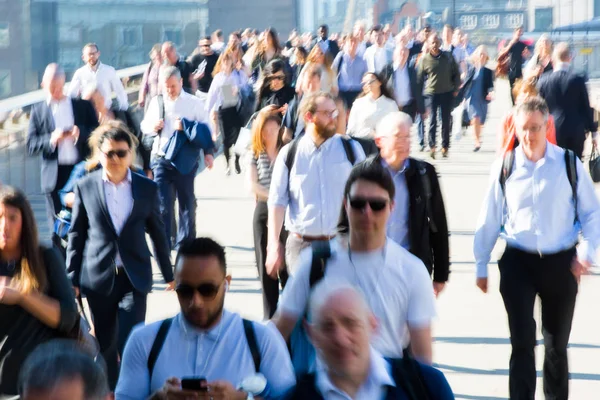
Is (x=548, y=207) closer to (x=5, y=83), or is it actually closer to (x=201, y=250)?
(x=201, y=250)

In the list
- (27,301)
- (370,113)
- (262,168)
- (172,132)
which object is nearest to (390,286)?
(27,301)

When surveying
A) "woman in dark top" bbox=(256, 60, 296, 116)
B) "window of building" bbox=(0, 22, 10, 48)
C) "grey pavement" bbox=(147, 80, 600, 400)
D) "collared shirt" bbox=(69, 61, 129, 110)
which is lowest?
"grey pavement" bbox=(147, 80, 600, 400)

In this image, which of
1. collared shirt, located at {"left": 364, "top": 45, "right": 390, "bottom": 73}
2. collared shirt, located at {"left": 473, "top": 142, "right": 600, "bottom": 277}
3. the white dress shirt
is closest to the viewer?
collared shirt, located at {"left": 473, "top": 142, "right": 600, "bottom": 277}

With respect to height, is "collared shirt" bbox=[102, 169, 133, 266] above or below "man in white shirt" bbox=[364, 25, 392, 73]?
below

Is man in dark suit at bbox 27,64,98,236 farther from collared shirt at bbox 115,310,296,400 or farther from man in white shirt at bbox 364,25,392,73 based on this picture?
man in white shirt at bbox 364,25,392,73

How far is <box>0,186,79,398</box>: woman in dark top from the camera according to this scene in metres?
5.25

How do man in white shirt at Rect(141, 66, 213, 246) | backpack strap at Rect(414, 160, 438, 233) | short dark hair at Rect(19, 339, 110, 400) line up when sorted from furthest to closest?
man in white shirt at Rect(141, 66, 213, 246)
backpack strap at Rect(414, 160, 438, 233)
short dark hair at Rect(19, 339, 110, 400)

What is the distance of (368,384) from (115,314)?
12.4 feet

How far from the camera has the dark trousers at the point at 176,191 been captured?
11500 millimetres

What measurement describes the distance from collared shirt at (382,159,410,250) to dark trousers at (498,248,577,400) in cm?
52

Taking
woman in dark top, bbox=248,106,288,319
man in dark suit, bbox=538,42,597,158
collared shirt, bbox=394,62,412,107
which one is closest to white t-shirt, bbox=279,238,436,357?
woman in dark top, bbox=248,106,288,319

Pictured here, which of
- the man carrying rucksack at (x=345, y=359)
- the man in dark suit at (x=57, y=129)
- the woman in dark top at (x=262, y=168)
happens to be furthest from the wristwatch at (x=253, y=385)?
the man in dark suit at (x=57, y=129)

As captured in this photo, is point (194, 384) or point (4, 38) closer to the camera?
point (194, 384)

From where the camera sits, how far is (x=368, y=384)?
3586 millimetres
